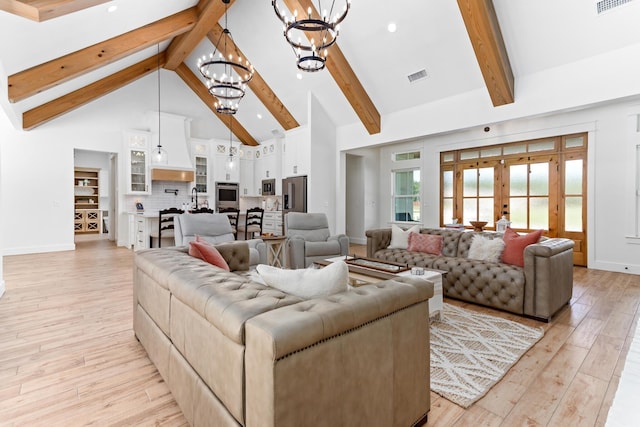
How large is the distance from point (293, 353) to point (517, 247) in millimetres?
3380

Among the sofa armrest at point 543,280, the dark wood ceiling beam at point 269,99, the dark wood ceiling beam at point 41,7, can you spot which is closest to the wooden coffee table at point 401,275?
the sofa armrest at point 543,280

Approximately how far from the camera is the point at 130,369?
2221mm

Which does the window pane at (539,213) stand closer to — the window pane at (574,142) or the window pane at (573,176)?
the window pane at (573,176)

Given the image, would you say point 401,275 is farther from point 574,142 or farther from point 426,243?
point 574,142

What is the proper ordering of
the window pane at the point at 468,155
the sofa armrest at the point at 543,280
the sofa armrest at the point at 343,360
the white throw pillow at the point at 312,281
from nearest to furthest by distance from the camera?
the sofa armrest at the point at 343,360
the white throw pillow at the point at 312,281
the sofa armrest at the point at 543,280
the window pane at the point at 468,155

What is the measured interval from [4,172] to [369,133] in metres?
7.98

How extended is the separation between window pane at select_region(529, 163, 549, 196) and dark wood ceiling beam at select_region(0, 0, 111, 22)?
24.3 ft

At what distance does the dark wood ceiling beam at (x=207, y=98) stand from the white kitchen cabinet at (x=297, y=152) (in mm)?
1923

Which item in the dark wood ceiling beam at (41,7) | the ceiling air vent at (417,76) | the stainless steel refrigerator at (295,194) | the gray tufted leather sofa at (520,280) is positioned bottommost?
the gray tufted leather sofa at (520,280)

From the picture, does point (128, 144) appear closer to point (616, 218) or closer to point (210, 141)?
point (210, 141)

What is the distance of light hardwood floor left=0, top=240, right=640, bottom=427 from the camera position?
1748 mm

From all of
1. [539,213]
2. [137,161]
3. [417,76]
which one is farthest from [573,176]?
[137,161]

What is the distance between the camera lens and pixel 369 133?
7035 mm

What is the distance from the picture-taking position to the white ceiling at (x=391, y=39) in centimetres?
395
